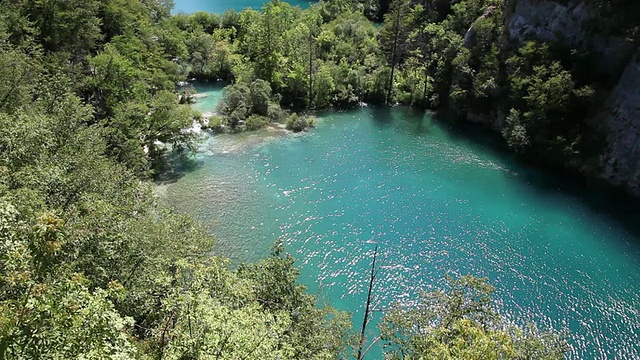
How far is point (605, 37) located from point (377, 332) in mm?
40642

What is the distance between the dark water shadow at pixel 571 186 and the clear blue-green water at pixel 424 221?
19 cm

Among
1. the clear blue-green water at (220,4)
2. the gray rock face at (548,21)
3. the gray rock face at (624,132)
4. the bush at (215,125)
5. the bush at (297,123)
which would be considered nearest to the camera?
the gray rock face at (624,132)

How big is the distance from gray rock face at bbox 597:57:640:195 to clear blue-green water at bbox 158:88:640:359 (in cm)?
262

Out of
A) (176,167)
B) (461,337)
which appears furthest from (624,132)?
(176,167)

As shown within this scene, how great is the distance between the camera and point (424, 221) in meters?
39.9

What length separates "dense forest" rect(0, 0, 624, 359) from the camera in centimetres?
1327

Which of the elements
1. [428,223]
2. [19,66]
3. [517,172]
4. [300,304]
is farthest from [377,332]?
[19,66]

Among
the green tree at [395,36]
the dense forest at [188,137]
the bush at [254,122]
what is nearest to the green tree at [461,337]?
the dense forest at [188,137]

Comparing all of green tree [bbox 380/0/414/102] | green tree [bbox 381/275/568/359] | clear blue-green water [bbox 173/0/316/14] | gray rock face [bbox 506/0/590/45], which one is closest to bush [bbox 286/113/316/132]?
green tree [bbox 380/0/414/102]

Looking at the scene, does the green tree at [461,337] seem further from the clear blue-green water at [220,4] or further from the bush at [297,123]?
the clear blue-green water at [220,4]

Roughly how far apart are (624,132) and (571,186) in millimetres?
7195

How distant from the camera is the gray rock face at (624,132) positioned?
143 feet

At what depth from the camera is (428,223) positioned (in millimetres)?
39656

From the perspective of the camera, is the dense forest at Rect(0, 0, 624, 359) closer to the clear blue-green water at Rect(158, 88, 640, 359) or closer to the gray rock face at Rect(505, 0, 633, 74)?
the gray rock face at Rect(505, 0, 633, 74)
